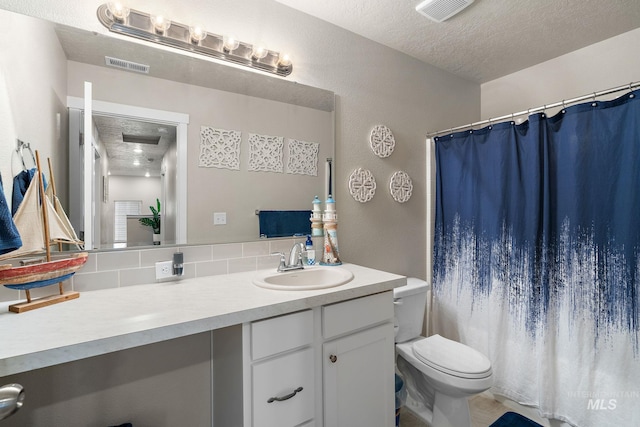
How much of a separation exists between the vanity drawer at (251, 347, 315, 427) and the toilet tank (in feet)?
2.97

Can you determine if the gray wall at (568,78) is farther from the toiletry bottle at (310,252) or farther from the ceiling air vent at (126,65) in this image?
the ceiling air vent at (126,65)

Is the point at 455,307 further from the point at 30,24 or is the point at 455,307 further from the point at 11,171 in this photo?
the point at 30,24

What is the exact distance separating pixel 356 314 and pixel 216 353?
0.67 metres

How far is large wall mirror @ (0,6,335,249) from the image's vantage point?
1135 mm

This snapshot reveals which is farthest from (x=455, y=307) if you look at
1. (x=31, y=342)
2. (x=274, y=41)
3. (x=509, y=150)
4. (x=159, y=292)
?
(x=31, y=342)

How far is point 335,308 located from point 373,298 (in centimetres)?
21

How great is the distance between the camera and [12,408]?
0.49 meters

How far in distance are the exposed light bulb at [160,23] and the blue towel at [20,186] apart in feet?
2.56

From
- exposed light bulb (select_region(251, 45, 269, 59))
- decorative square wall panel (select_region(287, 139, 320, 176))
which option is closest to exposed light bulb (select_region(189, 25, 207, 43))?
exposed light bulb (select_region(251, 45, 269, 59))

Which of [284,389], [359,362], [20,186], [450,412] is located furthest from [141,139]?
[450,412]

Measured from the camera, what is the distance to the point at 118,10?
1271mm

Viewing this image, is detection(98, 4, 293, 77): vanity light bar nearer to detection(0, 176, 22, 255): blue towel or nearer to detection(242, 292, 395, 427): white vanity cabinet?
detection(0, 176, 22, 255): blue towel

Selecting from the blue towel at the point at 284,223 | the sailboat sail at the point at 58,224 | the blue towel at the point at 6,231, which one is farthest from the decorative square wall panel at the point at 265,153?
the blue towel at the point at 6,231

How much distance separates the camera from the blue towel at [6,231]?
0.90m
